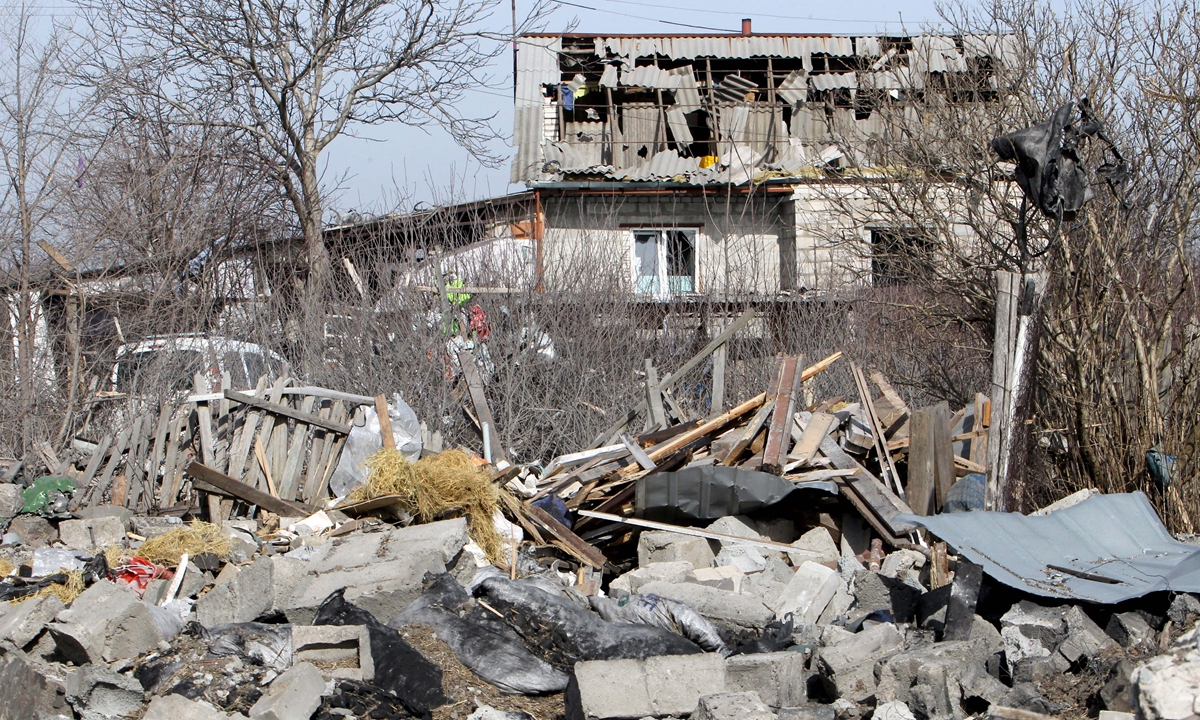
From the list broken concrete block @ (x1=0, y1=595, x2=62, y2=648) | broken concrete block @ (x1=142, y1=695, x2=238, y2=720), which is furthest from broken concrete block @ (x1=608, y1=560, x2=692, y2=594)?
broken concrete block @ (x1=0, y1=595, x2=62, y2=648)

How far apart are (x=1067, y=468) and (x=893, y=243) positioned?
4232 millimetres

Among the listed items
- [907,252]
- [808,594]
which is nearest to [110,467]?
[808,594]

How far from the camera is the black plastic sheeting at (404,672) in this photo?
529 centimetres

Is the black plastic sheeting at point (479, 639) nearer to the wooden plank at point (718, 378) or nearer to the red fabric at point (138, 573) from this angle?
the red fabric at point (138, 573)

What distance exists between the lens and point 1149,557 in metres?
5.96

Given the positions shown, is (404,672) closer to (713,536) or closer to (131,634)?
(131,634)

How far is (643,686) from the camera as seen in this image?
496 centimetres

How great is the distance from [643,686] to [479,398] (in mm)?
7028

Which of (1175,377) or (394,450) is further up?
(1175,377)

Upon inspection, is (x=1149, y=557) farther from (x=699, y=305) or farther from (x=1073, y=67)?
(x=699, y=305)

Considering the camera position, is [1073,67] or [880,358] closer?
[1073,67]

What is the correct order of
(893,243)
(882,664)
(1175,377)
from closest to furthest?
(882,664) < (1175,377) < (893,243)

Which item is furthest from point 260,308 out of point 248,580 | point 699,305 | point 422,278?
point 248,580

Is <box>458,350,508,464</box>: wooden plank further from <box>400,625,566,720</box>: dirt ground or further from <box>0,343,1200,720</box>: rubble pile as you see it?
<box>400,625,566,720</box>: dirt ground
